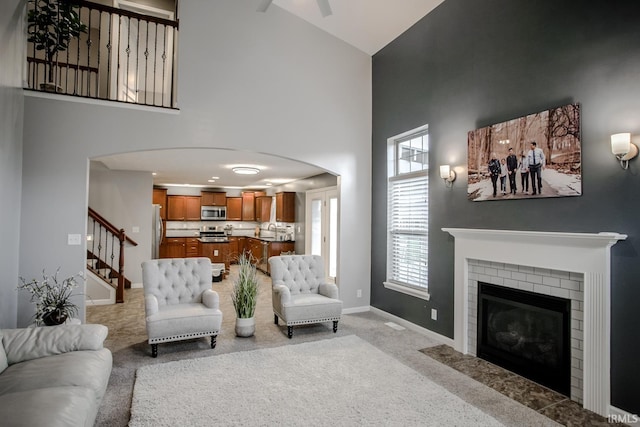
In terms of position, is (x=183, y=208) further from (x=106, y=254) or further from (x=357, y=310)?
(x=357, y=310)

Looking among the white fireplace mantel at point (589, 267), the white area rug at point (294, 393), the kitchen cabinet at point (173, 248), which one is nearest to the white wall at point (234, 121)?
the white area rug at point (294, 393)

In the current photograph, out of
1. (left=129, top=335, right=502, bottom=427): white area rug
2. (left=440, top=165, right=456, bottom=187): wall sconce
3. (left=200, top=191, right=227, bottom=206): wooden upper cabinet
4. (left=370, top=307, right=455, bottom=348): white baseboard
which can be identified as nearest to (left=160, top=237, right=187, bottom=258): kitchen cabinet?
(left=200, top=191, right=227, bottom=206): wooden upper cabinet

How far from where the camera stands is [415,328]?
4660 mm

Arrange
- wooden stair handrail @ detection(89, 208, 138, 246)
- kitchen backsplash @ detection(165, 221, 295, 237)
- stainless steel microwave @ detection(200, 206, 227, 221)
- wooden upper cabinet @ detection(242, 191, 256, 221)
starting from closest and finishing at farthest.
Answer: wooden stair handrail @ detection(89, 208, 138, 246) → kitchen backsplash @ detection(165, 221, 295, 237) → stainless steel microwave @ detection(200, 206, 227, 221) → wooden upper cabinet @ detection(242, 191, 256, 221)

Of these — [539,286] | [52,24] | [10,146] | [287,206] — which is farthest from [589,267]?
[287,206]

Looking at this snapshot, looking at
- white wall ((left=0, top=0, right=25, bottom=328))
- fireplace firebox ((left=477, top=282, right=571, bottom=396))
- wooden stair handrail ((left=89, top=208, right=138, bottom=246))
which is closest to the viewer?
fireplace firebox ((left=477, top=282, right=571, bottom=396))

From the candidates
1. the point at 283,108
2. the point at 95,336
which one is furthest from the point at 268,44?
the point at 95,336

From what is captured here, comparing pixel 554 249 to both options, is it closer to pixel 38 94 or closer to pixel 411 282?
pixel 411 282

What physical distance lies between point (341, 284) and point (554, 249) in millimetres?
3107

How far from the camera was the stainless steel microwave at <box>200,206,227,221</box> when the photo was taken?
11.2 metres

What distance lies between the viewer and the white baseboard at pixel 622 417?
8.27 ft

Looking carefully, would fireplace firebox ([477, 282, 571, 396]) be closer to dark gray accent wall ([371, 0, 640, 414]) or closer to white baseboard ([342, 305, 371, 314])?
dark gray accent wall ([371, 0, 640, 414])

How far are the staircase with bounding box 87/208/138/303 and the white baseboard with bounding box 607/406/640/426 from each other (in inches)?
262

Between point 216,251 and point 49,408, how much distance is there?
738 cm
